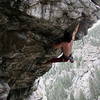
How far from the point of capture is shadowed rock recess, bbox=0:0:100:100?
1053cm

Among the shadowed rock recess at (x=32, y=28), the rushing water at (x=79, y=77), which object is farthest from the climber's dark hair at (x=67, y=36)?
the rushing water at (x=79, y=77)

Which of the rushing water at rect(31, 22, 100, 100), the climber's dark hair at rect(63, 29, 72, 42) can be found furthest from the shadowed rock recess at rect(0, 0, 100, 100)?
the rushing water at rect(31, 22, 100, 100)

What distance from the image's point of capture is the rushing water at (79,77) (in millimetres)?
77875

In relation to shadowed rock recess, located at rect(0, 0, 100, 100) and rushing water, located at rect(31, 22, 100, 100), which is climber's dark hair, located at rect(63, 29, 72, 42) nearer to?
shadowed rock recess, located at rect(0, 0, 100, 100)

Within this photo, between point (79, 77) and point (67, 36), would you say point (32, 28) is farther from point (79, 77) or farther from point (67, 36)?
point (79, 77)

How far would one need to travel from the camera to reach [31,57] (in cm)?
1392

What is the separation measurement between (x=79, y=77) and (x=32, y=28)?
8667cm

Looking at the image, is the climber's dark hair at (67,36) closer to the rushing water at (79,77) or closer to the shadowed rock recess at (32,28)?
the shadowed rock recess at (32,28)

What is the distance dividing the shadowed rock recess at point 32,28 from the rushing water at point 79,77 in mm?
41395

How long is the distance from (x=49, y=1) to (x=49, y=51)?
407 centimetres

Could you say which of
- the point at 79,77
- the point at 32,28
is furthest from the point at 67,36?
the point at 79,77

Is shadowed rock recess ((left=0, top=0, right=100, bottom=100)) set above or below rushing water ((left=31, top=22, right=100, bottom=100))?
above

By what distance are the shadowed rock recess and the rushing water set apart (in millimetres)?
41395

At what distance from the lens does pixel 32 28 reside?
1184 centimetres
